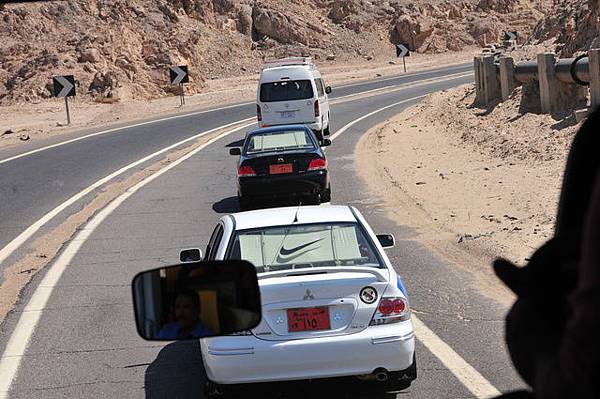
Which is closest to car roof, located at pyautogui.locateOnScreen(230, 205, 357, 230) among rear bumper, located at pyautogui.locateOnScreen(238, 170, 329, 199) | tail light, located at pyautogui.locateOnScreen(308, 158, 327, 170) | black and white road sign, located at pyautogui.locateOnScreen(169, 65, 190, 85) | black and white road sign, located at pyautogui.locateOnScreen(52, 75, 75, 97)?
rear bumper, located at pyautogui.locateOnScreen(238, 170, 329, 199)

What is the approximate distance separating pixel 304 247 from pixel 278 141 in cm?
1201

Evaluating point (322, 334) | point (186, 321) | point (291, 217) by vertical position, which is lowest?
point (322, 334)

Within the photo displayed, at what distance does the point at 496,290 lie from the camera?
1241cm

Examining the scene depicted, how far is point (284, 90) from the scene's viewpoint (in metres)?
33.8

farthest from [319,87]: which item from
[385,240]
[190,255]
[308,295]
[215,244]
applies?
[308,295]

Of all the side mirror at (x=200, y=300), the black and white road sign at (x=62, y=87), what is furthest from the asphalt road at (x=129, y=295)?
the black and white road sign at (x=62, y=87)

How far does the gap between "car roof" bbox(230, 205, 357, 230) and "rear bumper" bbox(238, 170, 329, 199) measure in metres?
10.1

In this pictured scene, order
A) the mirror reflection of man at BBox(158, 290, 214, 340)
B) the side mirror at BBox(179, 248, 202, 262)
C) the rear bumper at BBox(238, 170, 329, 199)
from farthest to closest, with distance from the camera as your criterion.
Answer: the rear bumper at BBox(238, 170, 329, 199) → the side mirror at BBox(179, 248, 202, 262) → the mirror reflection of man at BBox(158, 290, 214, 340)

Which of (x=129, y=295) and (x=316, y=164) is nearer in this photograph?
(x=129, y=295)

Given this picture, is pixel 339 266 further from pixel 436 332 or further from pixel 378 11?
pixel 378 11

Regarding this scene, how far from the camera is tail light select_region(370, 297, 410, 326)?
809 cm

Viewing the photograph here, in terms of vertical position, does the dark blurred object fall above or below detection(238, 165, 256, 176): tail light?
above

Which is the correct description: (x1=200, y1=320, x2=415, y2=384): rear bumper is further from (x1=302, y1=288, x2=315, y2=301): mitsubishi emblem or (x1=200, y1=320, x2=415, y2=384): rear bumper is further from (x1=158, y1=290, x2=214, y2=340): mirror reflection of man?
(x1=158, y1=290, x2=214, y2=340): mirror reflection of man

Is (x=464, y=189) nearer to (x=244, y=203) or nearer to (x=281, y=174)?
(x=281, y=174)
